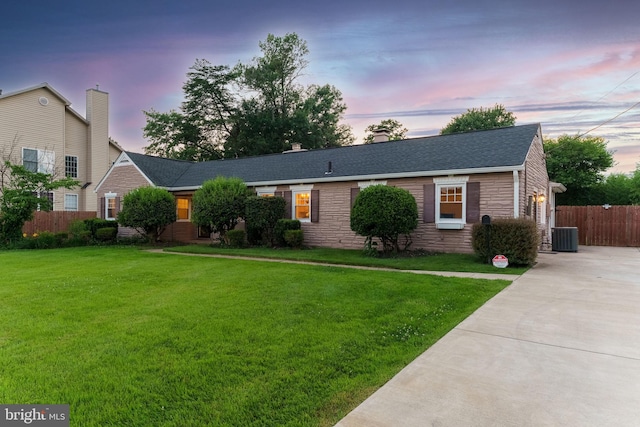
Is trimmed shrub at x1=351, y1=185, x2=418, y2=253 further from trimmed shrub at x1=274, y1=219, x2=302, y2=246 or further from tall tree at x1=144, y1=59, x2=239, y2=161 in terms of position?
tall tree at x1=144, y1=59, x2=239, y2=161

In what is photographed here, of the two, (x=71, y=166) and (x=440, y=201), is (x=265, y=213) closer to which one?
(x=440, y=201)

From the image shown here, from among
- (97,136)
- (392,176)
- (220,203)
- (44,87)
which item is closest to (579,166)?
(392,176)

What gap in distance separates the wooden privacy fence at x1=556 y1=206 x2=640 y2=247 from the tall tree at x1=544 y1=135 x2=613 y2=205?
5.42 m

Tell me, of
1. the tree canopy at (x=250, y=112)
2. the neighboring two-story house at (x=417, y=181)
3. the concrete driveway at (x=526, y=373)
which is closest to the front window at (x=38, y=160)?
the neighboring two-story house at (x=417, y=181)

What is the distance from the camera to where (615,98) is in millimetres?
13164

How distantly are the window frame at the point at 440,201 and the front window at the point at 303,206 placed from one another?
5.11 meters

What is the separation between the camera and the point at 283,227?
13414 mm

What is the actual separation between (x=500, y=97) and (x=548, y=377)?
1580cm

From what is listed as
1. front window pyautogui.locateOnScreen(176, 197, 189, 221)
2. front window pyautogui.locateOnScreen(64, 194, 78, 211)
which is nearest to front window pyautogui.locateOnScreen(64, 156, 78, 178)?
front window pyautogui.locateOnScreen(64, 194, 78, 211)

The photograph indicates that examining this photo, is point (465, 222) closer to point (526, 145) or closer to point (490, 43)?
point (526, 145)

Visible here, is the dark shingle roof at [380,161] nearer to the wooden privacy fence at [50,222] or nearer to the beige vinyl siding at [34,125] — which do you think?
the wooden privacy fence at [50,222]

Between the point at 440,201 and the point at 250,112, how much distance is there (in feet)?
78.2

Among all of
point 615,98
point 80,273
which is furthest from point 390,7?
point 80,273

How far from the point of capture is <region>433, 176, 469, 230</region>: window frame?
11.1 meters
